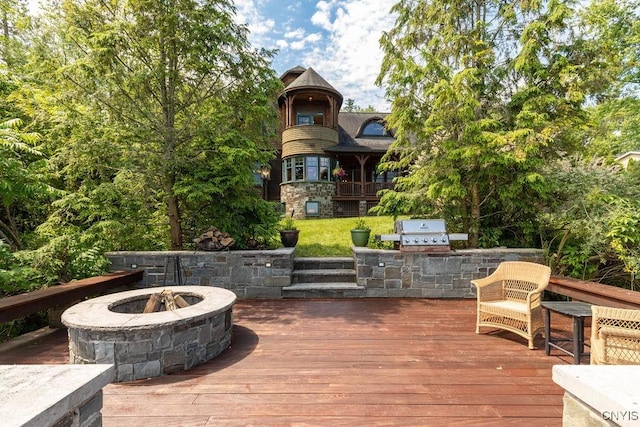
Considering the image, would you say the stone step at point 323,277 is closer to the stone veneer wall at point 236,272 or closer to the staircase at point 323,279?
the staircase at point 323,279

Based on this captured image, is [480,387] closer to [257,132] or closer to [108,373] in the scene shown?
[108,373]

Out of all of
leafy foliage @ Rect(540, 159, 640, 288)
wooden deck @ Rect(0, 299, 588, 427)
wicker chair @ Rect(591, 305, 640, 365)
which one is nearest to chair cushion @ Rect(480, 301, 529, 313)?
wooden deck @ Rect(0, 299, 588, 427)

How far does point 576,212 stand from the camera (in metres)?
5.05

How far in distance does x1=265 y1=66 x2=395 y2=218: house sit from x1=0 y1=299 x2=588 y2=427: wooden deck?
439 inches

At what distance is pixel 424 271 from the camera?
18.1 feet

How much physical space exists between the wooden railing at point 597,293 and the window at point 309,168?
11.6 metres

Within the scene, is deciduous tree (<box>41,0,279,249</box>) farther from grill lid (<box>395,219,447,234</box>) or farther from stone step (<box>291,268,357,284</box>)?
grill lid (<box>395,219,447,234</box>)

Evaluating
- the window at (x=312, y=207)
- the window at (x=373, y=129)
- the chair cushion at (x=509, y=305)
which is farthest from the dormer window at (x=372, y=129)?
the chair cushion at (x=509, y=305)

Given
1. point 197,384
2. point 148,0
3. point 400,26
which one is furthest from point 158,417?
point 400,26

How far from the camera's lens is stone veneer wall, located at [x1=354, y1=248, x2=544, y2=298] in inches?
215

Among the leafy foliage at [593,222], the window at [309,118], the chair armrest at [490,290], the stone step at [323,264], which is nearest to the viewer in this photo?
the chair armrest at [490,290]

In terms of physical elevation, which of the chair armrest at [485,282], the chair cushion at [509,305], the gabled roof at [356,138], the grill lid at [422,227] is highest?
the gabled roof at [356,138]

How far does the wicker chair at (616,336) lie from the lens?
2145 millimetres

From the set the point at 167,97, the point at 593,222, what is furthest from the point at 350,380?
the point at 167,97
